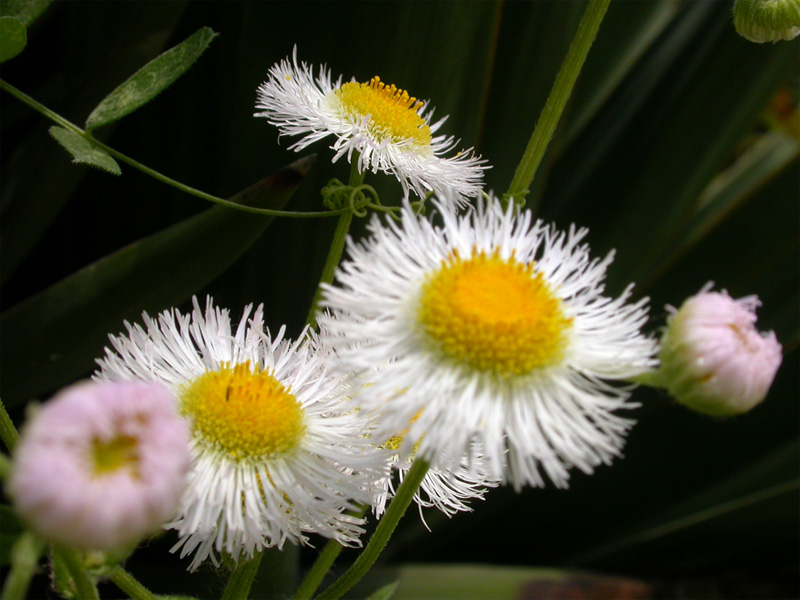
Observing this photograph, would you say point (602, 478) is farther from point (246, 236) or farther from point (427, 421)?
point (427, 421)

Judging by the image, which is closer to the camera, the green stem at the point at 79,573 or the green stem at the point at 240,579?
the green stem at the point at 79,573

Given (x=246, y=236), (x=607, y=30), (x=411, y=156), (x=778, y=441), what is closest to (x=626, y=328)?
(x=411, y=156)

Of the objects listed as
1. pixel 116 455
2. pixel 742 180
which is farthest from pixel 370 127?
pixel 742 180

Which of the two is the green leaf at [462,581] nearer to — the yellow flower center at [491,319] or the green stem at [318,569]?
the green stem at [318,569]

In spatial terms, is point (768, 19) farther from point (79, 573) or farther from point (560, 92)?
point (79, 573)

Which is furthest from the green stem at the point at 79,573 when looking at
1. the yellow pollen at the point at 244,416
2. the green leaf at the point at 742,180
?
the green leaf at the point at 742,180
